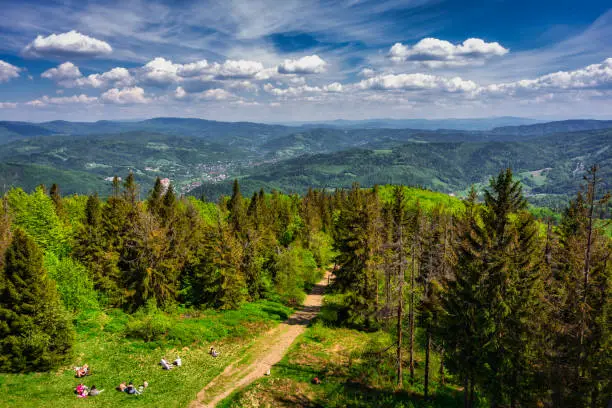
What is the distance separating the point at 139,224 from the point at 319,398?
28.1 meters

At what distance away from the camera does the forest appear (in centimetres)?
1911

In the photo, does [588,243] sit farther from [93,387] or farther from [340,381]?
[93,387]

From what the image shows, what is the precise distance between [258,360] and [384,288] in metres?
16.1

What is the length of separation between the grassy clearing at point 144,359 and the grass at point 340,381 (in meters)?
4.54

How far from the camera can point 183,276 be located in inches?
1937

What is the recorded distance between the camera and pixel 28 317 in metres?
25.4

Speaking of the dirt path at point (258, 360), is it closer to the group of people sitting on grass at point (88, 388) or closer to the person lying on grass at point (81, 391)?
the group of people sitting on grass at point (88, 388)

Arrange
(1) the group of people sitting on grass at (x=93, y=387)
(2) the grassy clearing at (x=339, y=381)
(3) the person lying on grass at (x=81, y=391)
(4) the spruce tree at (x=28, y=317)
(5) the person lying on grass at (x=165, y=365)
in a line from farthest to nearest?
1. (5) the person lying on grass at (x=165, y=365)
2. (2) the grassy clearing at (x=339, y=381)
3. (4) the spruce tree at (x=28, y=317)
4. (1) the group of people sitting on grass at (x=93, y=387)
5. (3) the person lying on grass at (x=81, y=391)

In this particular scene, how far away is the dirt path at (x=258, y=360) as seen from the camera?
26.2m

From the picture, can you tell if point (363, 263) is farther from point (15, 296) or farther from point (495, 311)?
point (15, 296)

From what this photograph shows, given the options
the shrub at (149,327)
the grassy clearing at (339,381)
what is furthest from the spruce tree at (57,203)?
the grassy clearing at (339,381)

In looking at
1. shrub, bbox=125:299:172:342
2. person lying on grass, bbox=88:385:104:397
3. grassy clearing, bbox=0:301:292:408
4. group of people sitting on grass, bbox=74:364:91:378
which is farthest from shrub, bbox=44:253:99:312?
person lying on grass, bbox=88:385:104:397

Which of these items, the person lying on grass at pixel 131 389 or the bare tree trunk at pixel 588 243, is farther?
the person lying on grass at pixel 131 389

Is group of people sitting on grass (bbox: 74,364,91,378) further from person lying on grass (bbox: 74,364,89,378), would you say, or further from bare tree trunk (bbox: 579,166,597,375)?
bare tree trunk (bbox: 579,166,597,375)
